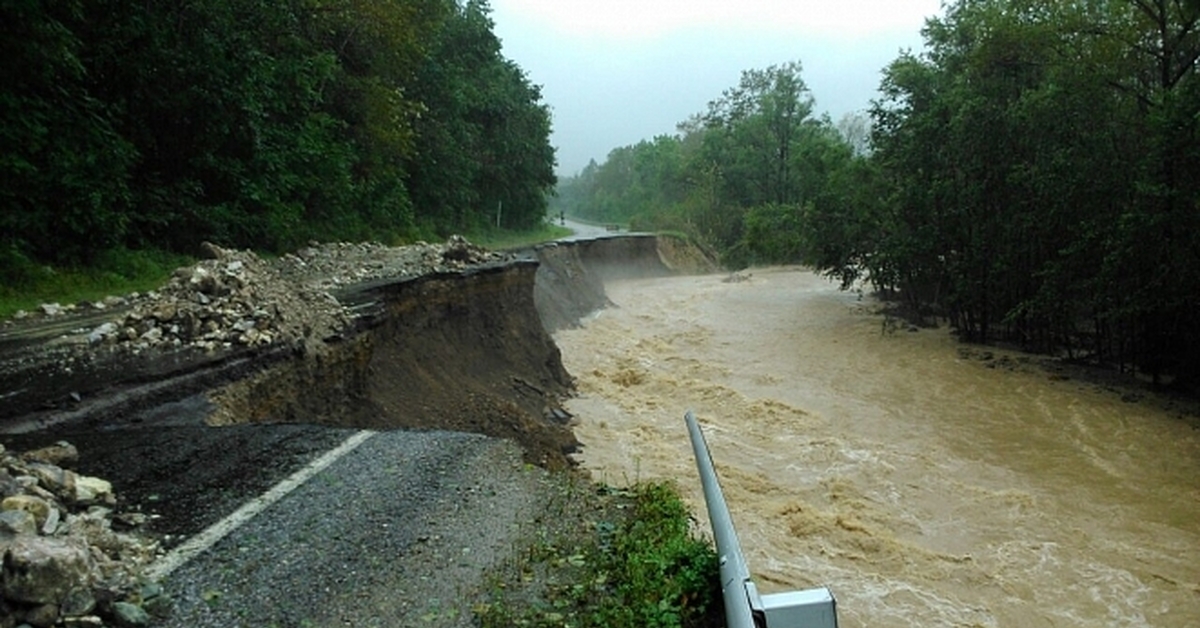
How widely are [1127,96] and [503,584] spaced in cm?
1777

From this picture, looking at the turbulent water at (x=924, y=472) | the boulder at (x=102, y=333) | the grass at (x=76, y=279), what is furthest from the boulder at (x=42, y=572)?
the grass at (x=76, y=279)

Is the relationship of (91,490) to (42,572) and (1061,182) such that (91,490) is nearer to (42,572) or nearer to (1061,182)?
(42,572)

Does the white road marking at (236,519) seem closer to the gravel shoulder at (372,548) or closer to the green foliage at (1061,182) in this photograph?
the gravel shoulder at (372,548)

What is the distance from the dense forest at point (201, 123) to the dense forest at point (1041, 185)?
1566 cm

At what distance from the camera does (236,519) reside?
472 centimetres

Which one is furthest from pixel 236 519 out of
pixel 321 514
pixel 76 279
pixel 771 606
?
pixel 76 279

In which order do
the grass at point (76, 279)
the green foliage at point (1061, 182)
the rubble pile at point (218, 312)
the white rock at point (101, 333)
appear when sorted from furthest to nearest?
1. the green foliage at point (1061, 182)
2. the grass at point (76, 279)
3. the rubble pile at point (218, 312)
4. the white rock at point (101, 333)

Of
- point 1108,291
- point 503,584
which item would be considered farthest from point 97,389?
point 1108,291

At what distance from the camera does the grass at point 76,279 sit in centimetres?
1027

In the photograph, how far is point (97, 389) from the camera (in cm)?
677

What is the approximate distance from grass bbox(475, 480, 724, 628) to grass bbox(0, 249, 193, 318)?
8363mm

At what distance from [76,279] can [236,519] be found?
28.5 ft

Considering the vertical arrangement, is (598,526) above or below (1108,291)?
below

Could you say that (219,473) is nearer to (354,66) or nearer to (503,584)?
(503,584)
